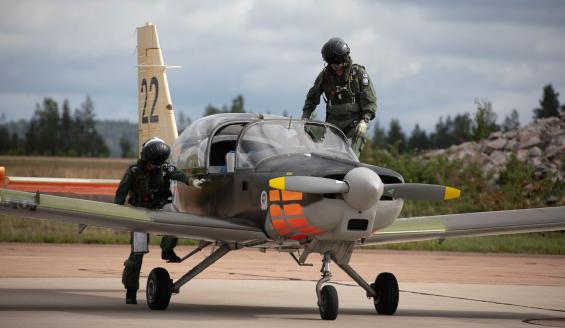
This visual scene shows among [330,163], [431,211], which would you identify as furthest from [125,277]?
[431,211]

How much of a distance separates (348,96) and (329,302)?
11.9ft

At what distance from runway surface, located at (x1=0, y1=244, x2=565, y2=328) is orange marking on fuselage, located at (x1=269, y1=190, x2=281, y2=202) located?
4.42 ft

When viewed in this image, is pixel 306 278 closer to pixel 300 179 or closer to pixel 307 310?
pixel 307 310

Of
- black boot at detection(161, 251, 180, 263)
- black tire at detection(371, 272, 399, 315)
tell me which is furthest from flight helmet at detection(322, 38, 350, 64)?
black boot at detection(161, 251, 180, 263)

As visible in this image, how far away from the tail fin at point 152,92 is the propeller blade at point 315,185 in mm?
7796

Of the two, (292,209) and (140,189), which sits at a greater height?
(140,189)

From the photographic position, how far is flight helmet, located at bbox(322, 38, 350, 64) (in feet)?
48.8

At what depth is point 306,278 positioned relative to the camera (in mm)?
20234

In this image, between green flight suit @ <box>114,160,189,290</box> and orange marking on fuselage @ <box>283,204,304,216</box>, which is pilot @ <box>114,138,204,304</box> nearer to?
green flight suit @ <box>114,160,189,290</box>

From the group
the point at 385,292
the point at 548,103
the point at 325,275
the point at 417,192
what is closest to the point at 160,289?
the point at 325,275

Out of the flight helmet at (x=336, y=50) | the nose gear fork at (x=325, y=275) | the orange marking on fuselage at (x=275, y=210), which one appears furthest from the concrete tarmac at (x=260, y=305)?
the flight helmet at (x=336, y=50)

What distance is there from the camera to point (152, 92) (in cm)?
2069

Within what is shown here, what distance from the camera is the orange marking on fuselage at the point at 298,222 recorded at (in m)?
12.5

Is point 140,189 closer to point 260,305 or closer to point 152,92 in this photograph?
point 260,305
